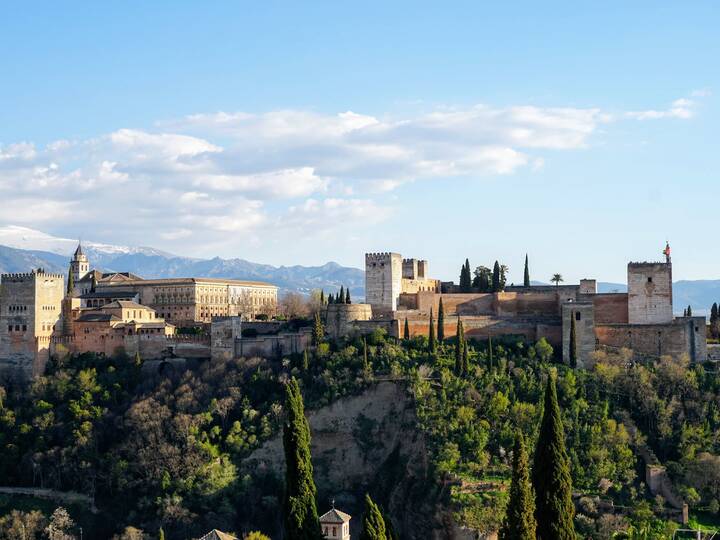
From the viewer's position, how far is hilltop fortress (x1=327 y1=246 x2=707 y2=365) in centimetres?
5719

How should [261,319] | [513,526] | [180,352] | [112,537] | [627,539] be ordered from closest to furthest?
[513,526]
[627,539]
[112,537]
[180,352]
[261,319]

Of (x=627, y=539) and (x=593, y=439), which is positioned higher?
(x=593, y=439)

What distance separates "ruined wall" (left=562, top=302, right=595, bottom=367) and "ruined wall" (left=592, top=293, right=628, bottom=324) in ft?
5.88

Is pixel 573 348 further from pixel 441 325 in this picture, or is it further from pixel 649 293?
pixel 441 325

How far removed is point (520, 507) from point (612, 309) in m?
28.2

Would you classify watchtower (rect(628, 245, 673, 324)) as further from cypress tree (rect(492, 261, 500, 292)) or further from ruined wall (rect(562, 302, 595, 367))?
cypress tree (rect(492, 261, 500, 292))

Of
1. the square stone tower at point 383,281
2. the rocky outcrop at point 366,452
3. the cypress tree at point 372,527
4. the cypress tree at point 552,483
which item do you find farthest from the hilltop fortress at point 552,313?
the cypress tree at point 372,527

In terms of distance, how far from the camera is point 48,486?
57.5 m

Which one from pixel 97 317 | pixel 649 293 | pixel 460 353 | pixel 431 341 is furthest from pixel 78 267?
pixel 649 293

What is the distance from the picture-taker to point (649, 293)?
58.2 m

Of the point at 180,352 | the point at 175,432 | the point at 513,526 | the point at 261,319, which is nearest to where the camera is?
the point at 513,526

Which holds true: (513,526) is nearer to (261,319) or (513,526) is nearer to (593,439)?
(593,439)

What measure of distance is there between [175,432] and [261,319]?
51.8ft

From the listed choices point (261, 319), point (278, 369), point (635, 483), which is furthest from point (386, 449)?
point (261, 319)
